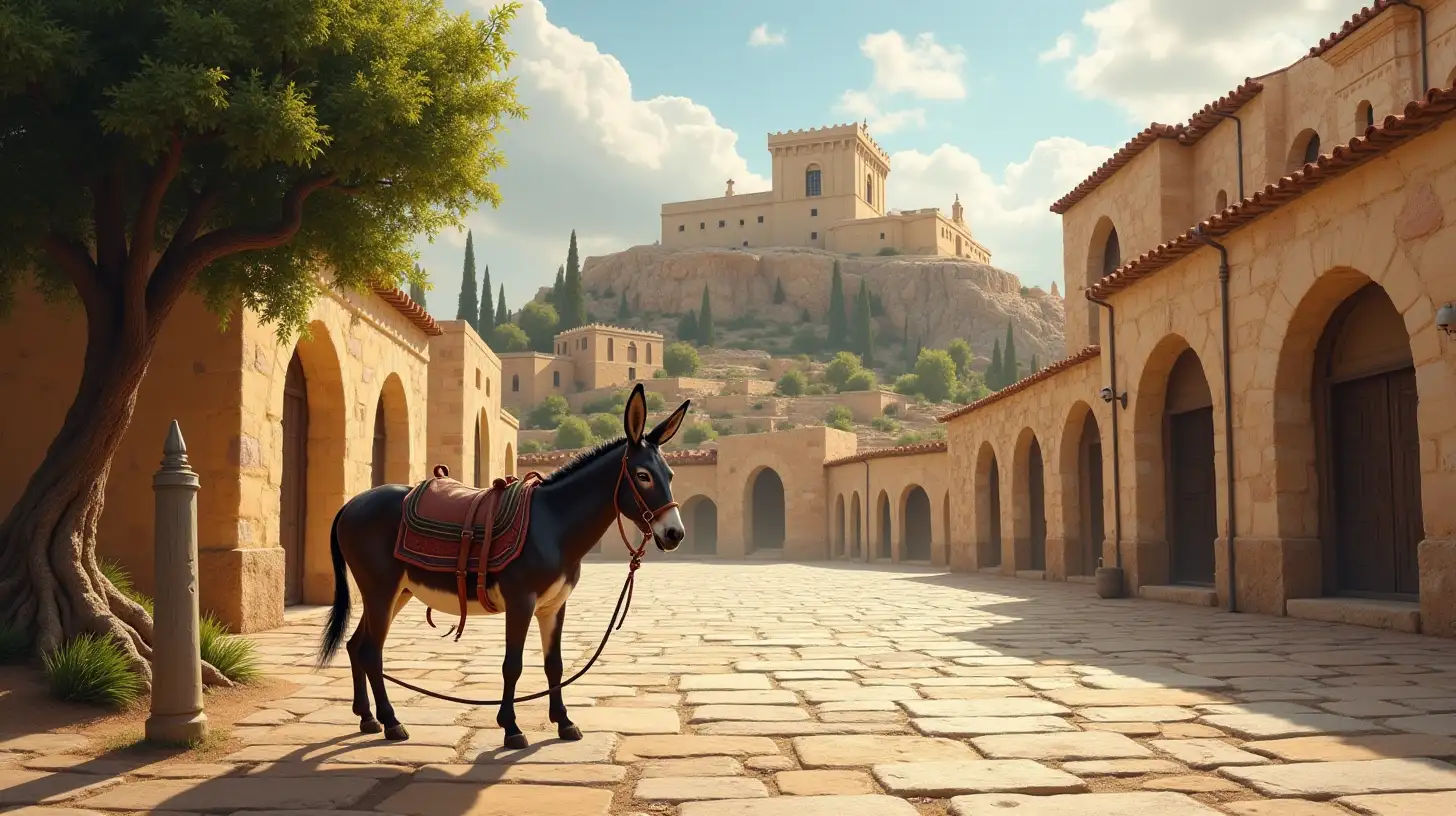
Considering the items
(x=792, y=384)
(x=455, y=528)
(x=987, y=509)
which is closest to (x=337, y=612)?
(x=455, y=528)

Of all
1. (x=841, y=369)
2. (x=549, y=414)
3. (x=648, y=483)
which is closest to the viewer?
(x=648, y=483)

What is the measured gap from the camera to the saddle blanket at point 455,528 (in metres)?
5.50

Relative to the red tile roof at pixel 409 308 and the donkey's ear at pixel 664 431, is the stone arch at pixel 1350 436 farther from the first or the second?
the red tile roof at pixel 409 308

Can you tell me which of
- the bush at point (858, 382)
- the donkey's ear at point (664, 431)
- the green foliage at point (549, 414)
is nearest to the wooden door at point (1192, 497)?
the donkey's ear at point (664, 431)

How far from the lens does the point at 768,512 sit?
48.5 metres

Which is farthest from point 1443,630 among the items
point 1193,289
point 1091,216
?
point 1091,216

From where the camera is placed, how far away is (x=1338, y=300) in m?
11.5

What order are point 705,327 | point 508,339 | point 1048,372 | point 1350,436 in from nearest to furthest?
1. point 1350,436
2. point 1048,372
3. point 508,339
4. point 705,327

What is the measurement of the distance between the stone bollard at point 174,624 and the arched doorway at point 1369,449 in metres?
10.1

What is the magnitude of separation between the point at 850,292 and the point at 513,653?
333 feet

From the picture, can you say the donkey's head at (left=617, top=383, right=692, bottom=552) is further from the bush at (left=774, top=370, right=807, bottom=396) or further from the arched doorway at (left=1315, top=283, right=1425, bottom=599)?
the bush at (left=774, top=370, right=807, bottom=396)

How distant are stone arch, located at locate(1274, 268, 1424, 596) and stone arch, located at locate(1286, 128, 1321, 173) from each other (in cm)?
774

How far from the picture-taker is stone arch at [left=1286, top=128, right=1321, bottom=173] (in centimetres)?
1828

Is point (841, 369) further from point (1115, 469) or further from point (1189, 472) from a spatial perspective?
point (1189, 472)
